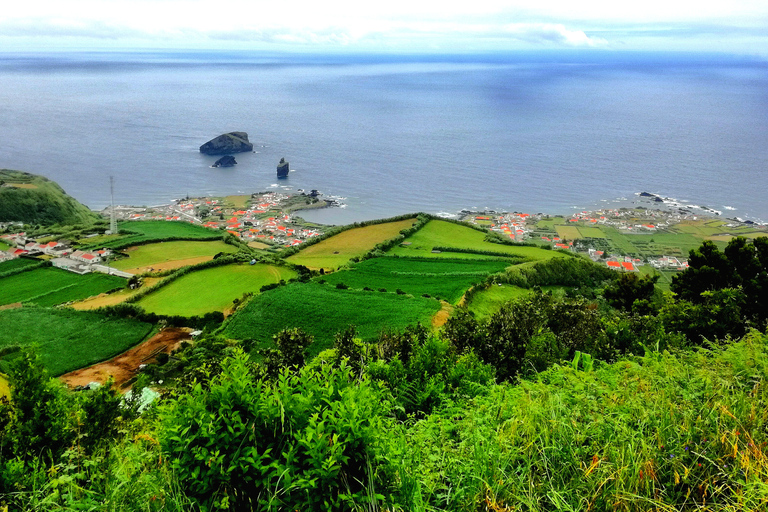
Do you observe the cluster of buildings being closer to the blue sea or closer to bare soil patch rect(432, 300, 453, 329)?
bare soil patch rect(432, 300, 453, 329)

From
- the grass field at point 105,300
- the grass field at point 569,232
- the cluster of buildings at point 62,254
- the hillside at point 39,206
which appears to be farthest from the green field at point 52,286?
the grass field at point 569,232

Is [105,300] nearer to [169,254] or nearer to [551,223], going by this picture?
[169,254]

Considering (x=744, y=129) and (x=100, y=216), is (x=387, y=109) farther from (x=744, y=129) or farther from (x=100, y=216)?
(x=100, y=216)

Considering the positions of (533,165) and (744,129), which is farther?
(744,129)

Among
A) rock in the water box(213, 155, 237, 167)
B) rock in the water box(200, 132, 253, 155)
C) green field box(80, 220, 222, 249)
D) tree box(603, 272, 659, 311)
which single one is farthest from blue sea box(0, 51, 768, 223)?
tree box(603, 272, 659, 311)

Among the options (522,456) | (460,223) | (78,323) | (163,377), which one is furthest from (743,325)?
(460,223)

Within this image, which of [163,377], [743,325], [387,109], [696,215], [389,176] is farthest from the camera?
[387,109]
